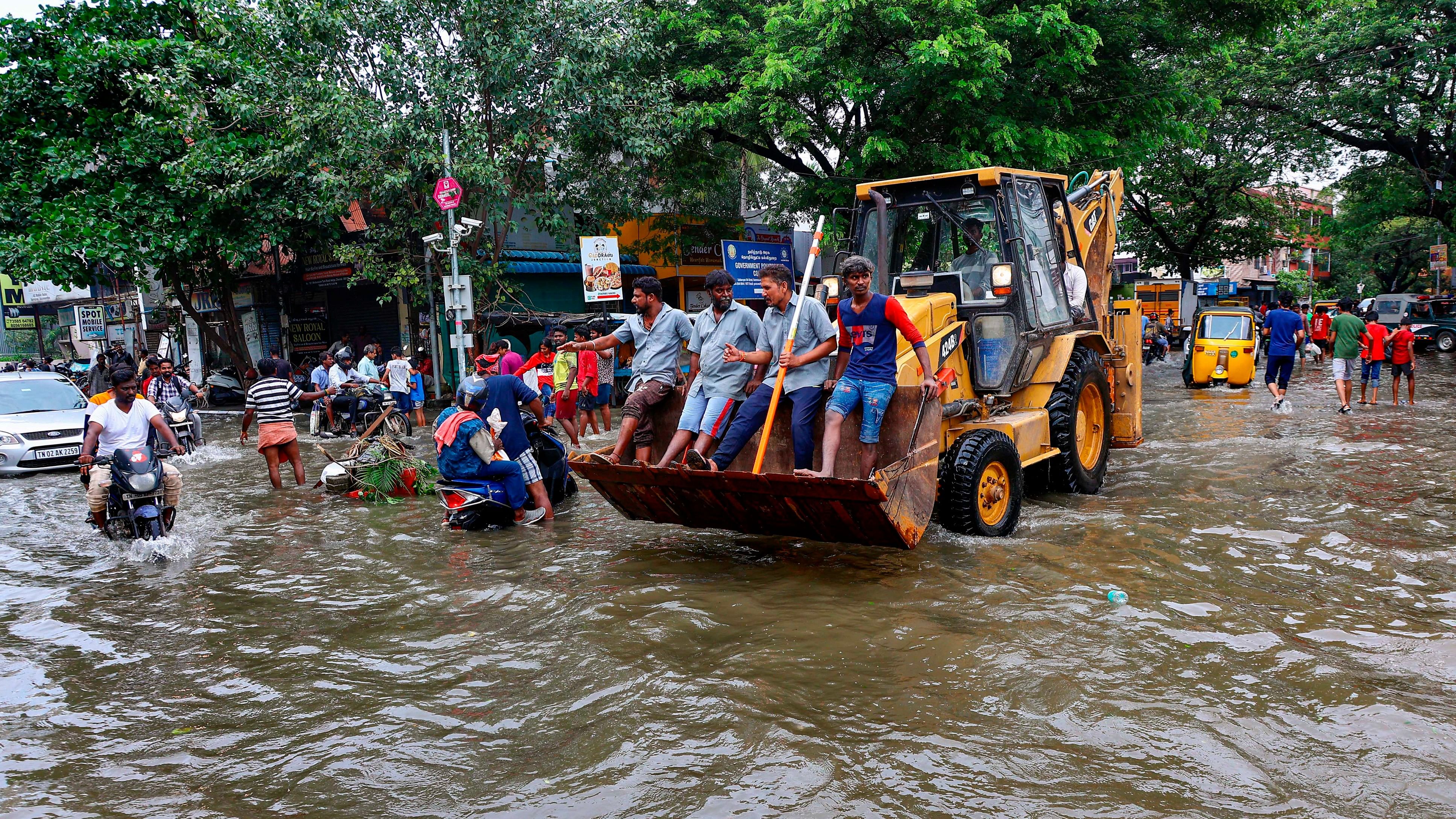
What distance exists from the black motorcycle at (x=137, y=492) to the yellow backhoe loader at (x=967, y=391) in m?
4.08

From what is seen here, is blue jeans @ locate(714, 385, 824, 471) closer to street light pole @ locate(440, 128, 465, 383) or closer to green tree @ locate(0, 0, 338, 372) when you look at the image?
street light pole @ locate(440, 128, 465, 383)

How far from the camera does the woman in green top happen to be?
1612cm

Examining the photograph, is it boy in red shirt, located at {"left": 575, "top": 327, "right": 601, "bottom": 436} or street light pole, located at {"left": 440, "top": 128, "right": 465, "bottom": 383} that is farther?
street light pole, located at {"left": 440, "top": 128, "right": 465, "bottom": 383}

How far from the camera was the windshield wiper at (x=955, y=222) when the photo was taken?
8656 millimetres

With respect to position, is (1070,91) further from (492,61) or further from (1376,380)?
(492,61)

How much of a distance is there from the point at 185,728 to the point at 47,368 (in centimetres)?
3639

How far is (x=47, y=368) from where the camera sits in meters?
34.3

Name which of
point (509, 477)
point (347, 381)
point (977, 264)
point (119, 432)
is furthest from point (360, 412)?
point (977, 264)

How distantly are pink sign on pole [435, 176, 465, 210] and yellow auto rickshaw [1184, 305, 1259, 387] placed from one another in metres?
16.6

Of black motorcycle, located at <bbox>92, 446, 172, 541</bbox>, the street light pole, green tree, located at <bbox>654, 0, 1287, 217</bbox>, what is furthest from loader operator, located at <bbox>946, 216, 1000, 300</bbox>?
the street light pole

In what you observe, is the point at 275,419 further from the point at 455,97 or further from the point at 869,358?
the point at 455,97

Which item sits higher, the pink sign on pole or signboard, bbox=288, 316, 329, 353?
the pink sign on pole

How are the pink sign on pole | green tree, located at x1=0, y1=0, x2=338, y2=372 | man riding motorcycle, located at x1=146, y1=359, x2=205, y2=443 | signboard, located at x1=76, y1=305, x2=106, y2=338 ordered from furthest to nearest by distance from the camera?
signboard, located at x1=76, y1=305, x2=106, y2=338 → green tree, located at x1=0, y1=0, x2=338, y2=372 → the pink sign on pole → man riding motorcycle, located at x1=146, y1=359, x2=205, y2=443

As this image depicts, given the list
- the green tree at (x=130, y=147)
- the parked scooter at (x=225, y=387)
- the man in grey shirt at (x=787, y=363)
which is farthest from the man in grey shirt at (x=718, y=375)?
the parked scooter at (x=225, y=387)
